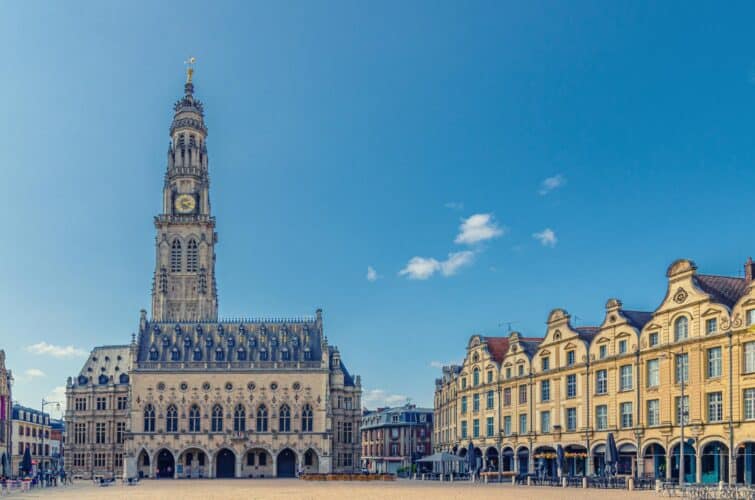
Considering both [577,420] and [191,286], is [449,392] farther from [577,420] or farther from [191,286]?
[191,286]

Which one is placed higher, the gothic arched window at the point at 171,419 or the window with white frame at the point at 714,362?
the window with white frame at the point at 714,362

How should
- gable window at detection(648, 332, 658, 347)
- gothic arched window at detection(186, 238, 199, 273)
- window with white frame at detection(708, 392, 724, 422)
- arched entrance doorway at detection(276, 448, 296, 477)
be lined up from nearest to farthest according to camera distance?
window with white frame at detection(708, 392, 724, 422)
gable window at detection(648, 332, 658, 347)
arched entrance doorway at detection(276, 448, 296, 477)
gothic arched window at detection(186, 238, 199, 273)

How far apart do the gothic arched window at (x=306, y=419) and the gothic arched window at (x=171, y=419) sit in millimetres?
13304

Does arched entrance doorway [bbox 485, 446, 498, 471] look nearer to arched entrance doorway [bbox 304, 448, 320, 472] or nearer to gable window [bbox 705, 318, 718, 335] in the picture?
arched entrance doorway [bbox 304, 448, 320, 472]

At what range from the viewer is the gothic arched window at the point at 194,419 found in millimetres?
98062

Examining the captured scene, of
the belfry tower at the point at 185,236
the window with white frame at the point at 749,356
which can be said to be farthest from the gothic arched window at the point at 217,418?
the window with white frame at the point at 749,356

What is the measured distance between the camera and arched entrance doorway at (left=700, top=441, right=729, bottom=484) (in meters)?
56.5

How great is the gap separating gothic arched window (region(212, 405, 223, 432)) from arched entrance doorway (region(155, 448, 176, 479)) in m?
5.78

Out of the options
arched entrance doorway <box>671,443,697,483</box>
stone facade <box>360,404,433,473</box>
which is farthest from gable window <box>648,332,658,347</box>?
stone facade <box>360,404,433,473</box>

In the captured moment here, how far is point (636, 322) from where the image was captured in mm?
67250

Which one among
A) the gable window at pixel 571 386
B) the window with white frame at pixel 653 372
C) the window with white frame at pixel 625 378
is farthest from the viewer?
the gable window at pixel 571 386

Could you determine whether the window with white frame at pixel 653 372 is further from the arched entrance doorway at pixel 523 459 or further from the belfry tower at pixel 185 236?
the belfry tower at pixel 185 236

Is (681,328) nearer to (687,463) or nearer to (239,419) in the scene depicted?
(687,463)

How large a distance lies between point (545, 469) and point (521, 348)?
11924 millimetres
